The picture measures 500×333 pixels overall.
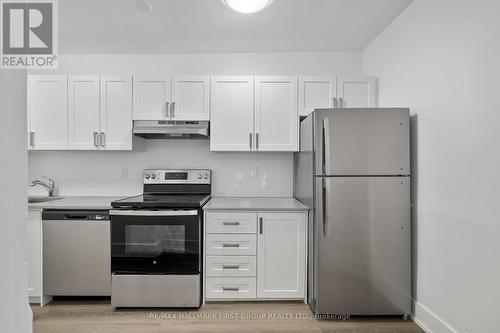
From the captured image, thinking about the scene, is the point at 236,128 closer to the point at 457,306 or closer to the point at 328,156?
the point at 328,156

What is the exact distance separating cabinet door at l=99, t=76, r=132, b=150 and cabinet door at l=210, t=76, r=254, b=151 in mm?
875

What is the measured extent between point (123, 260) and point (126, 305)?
0.39 meters

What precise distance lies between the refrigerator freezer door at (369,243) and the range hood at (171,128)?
1346 millimetres

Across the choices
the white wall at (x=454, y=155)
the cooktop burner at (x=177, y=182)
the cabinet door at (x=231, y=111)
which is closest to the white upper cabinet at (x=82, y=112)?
the cooktop burner at (x=177, y=182)

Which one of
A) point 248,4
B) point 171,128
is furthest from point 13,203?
point 171,128

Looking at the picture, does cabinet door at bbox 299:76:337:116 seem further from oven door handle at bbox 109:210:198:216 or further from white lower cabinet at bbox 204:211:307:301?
oven door handle at bbox 109:210:198:216

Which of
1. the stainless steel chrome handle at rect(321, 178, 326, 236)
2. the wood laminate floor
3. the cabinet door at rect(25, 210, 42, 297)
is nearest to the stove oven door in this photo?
the wood laminate floor

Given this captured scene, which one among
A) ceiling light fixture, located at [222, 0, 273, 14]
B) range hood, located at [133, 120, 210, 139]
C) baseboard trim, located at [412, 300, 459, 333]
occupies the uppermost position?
ceiling light fixture, located at [222, 0, 273, 14]

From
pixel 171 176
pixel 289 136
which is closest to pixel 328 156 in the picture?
A: pixel 289 136

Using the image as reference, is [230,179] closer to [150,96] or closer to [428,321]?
[150,96]

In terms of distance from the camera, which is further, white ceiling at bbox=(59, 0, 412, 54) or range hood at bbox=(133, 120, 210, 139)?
range hood at bbox=(133, 120, 210, 139)

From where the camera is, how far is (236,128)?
303 cm

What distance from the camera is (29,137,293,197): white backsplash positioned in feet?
11.0

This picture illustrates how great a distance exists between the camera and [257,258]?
2.64 metres
